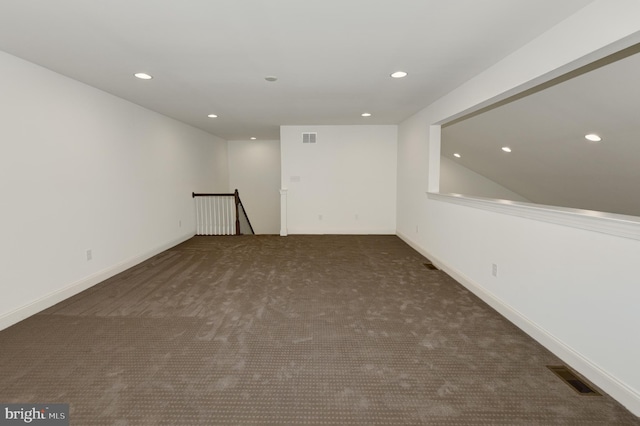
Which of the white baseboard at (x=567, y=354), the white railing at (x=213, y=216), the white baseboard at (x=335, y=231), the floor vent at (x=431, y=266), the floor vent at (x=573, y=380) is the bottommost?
the floor vent at (x=573, y=380)

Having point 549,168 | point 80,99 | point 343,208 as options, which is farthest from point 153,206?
point 549,168

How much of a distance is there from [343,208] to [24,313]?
17.6ft

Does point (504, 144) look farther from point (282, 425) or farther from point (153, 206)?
point (153, 206)

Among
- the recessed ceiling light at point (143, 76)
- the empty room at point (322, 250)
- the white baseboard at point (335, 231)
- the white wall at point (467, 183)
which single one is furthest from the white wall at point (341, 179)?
the recessed ceiling light at point (143, 76)

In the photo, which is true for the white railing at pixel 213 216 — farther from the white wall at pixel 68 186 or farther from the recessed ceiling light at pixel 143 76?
the recessed ceiling light at pixel 143 76

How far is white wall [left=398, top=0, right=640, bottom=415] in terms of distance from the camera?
179 centimetres

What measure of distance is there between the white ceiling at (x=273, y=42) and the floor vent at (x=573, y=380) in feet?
Result: 7.82

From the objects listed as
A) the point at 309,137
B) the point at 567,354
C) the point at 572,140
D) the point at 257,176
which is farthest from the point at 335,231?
the point at 567,354

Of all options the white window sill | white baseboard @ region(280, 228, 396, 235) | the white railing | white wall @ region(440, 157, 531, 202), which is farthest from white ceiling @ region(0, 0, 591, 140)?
white wall @ region(440, 157, 531, 202)

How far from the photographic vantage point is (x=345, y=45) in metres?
2.56

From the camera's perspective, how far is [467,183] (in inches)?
330

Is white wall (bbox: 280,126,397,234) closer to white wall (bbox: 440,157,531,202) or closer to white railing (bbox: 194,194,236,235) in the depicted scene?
white railing (bbox: 194,194,236,235)

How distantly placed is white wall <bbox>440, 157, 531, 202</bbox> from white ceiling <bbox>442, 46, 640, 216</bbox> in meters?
1.07

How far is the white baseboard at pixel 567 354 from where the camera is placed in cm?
177
